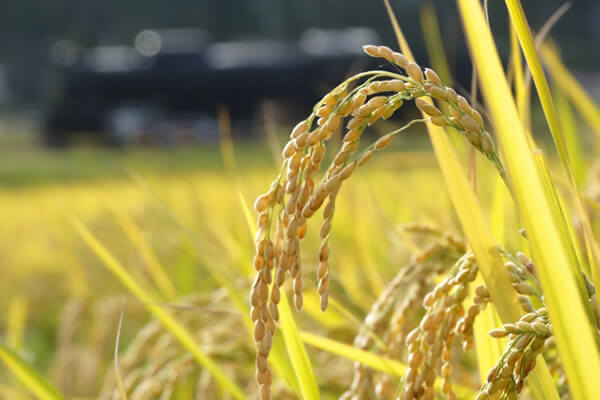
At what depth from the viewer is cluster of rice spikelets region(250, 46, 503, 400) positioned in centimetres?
31

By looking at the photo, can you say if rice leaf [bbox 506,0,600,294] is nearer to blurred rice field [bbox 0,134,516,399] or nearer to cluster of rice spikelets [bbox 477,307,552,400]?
cluster of rice spikelets [bbox 477,307,552,400]

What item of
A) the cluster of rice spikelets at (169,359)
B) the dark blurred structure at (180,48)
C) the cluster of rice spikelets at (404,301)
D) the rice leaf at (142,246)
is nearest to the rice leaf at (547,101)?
the cluster of rice spikelets at (404,301)

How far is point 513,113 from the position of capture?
0.91ft

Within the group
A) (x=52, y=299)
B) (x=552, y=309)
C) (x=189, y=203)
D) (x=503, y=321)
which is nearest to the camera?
(x=552, y=309)

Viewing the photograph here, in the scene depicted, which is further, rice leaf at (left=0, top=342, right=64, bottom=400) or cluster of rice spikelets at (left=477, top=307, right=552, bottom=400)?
rice leaf at (left=0, top=342, right=64, bottom=400)

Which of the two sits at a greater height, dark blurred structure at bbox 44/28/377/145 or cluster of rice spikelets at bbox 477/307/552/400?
dark blurred structure at bbox 44/28/377/145

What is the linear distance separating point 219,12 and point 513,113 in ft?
95.9

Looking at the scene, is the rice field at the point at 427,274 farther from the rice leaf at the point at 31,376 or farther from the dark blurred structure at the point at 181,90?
the dark blurred structure at the point at 181,90

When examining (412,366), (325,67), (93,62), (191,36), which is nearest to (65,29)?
(191,36)

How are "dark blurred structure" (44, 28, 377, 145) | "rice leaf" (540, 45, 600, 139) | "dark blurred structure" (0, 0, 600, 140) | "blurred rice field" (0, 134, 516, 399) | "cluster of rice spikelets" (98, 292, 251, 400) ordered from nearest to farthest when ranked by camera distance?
"cluster of rice spikelets" (98, 292, 251, 400) → "blurred rice field" (0, 134, 516, 399) → "rice leaf" (540, 45, 600, 139) → "dark blurred structure" (44, 28, 377, 145) → "dark blurred structure" (0, 0, 600, 140)

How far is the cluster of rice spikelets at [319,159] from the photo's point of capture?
1.02 ft

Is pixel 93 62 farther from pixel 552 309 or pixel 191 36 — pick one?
pixel 191 36

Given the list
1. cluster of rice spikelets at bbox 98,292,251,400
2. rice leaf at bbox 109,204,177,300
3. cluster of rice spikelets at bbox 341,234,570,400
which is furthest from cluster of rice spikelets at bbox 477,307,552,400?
rice leaf at bbox 109,204,177,300

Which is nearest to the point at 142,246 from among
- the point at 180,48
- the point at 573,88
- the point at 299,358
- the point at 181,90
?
the point at 299,358
